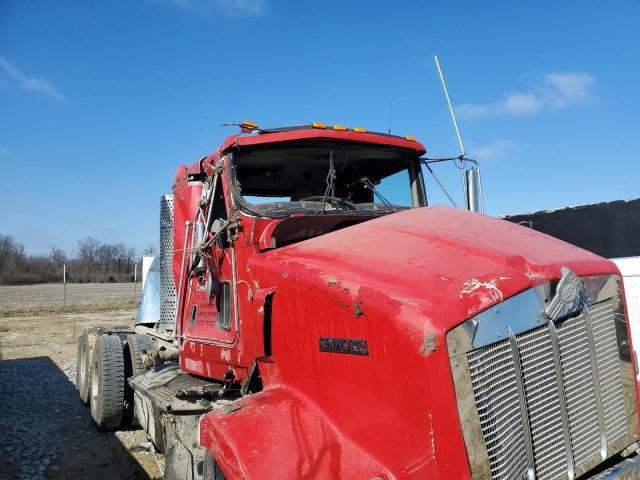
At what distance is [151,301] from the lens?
793cm

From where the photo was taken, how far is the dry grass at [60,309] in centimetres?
2127

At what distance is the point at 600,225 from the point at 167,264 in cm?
649

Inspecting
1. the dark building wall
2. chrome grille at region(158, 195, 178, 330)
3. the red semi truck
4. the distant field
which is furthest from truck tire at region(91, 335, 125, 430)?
the distant field

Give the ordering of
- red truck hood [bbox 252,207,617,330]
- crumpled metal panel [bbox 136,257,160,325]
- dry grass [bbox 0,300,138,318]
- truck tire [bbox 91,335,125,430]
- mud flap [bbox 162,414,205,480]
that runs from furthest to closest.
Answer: dry grass [bbox 0,300,138,318] → crumpled metal panel [bbox 136,257,160,325] → truck tire [bbox 91,335,125,430] → mud flap [bbox 162,414,205,480] → red truck hood [bbox 252,207,617,330]

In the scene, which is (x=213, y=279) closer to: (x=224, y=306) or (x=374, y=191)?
(x=224, y=306)

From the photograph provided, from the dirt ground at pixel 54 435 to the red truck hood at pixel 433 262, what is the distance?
140 inches

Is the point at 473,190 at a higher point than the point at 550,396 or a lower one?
higher

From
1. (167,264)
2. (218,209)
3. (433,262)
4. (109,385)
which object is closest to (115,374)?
(109,385)

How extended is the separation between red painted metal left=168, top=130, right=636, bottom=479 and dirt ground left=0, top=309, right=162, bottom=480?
311 cm

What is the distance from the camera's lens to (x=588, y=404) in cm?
254

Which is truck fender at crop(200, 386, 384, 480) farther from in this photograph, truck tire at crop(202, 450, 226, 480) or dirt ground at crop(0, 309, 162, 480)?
dirt ground at crop(0, 309, 162, 480)

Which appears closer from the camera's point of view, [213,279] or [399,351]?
[399,351]

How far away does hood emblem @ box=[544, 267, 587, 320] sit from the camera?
2375 mm

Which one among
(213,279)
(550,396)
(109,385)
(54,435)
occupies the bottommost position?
(54,435)
